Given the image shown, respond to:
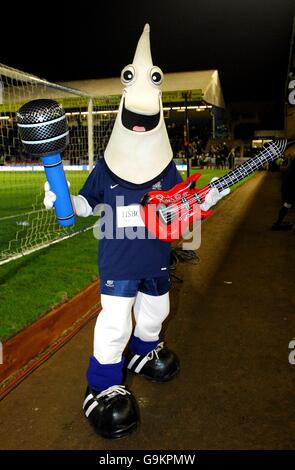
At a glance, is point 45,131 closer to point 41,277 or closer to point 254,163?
point 254,163

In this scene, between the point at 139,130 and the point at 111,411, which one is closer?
the point at 111,411

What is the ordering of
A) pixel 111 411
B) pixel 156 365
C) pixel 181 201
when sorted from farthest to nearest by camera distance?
1. pixel 156 365
2. pixel 181 201
3. pixel 111 411

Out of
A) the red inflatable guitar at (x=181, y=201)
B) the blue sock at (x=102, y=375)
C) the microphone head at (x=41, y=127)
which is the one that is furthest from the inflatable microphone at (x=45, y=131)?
the blue sock at (x=102, y=375)

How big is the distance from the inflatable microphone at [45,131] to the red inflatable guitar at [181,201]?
0.57m

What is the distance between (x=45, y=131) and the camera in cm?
213

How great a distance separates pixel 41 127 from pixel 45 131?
3 centimetres

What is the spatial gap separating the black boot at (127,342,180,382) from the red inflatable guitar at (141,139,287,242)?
1.02 meters

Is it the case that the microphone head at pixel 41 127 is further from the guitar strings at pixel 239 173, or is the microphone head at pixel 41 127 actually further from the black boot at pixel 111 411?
the black boot at pixel 111 411

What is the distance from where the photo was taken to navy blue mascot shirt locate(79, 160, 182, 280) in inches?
102

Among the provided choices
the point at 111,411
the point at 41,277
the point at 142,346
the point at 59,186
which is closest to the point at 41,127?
the point at 59,186

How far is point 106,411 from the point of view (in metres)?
2.45

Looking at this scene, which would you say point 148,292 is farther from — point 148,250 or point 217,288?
point 217,288

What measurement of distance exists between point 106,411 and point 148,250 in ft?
3.26
